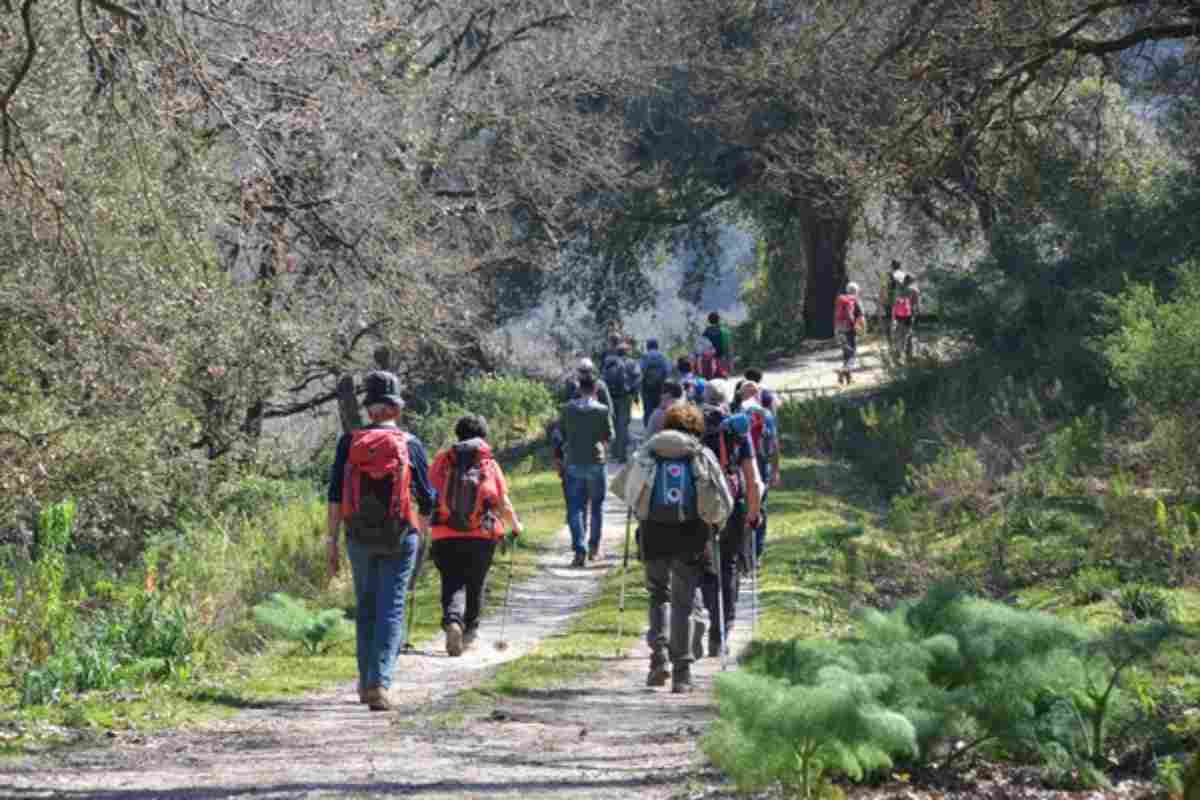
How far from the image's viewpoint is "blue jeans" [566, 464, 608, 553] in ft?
63.5

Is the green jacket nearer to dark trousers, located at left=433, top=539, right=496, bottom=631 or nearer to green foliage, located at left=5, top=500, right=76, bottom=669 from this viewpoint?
dark trousers, located at left=433, top=539, right=496, bottom=631

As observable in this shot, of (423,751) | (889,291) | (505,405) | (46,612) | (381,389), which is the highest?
(889,291)

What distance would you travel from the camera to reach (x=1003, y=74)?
53.3 feet

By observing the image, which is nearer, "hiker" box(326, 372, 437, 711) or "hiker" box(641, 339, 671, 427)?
"hiker" box(326, 372, 437, 711)

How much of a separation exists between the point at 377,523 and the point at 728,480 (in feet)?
10.3

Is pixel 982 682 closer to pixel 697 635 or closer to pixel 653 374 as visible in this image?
pixel 697 635

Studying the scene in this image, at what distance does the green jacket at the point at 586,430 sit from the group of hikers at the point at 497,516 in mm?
1563

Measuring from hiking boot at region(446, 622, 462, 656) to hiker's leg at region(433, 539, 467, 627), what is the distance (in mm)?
37

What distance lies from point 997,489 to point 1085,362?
215 inches

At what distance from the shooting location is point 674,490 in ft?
38.3

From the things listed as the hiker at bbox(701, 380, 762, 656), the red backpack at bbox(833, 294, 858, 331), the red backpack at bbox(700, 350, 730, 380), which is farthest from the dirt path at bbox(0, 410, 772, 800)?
the red backpack at bbox(833, 294, 858, 331)

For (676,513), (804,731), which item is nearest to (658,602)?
(676,513)

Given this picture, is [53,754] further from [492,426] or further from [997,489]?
[492,426]

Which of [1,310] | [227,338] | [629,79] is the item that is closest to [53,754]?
[1,310]
